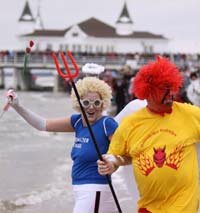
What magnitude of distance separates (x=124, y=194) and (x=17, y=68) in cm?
7544

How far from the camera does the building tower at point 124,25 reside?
132 m

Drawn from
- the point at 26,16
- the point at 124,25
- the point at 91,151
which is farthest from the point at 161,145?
the point at 124,25

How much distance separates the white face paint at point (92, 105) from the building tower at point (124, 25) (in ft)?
414

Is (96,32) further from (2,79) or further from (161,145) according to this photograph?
(161,145)

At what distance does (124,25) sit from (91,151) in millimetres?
129680

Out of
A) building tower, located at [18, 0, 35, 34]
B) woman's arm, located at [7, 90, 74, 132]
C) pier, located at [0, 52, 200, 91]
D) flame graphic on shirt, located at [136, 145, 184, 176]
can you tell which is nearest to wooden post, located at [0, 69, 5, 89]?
pier, located at [0, 52, 200, 91]

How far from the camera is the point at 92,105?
5281mm

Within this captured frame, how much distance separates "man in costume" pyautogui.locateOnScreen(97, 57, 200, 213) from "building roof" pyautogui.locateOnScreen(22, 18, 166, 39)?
12082 centimetres

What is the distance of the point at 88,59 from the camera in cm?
8044

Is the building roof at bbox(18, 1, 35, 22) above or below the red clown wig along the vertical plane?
below

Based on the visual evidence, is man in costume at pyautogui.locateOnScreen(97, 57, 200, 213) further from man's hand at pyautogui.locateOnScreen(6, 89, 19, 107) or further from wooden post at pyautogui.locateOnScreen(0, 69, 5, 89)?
wooden post at pyautogui.locateOnScreen(0, 69, 5, 89)

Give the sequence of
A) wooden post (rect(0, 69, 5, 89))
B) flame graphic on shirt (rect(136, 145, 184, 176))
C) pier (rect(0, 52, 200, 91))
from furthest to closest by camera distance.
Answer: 1. wooden post (rect(0, 69, 5, 89))
2. pier (rect(0, 52, 200, 91))
3. flame graphic on shirt (rect(136, 145, 184, 176))

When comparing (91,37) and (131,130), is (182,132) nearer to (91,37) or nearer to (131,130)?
(131,130)

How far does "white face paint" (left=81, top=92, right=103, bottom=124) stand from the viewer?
17.3 ft
